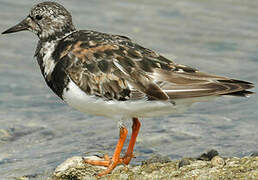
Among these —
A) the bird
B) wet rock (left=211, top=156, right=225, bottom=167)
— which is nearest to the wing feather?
the bird

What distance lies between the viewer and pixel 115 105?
524 centimetres

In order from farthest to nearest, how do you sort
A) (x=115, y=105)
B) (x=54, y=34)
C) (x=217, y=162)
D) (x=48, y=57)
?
(x=54, y=34)
(x=48, y=57)
(x=115, y=105)
(x=217, y=162)

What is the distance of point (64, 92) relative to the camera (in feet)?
17.5

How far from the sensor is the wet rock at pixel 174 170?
4.68 meters

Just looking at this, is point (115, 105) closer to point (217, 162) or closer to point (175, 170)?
point (175, 170)

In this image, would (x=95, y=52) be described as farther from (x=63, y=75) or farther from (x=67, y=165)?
(x=67, y=165)

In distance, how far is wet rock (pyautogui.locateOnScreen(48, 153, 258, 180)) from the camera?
4676 mm

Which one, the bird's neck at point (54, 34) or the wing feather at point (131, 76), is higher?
the bird's neck at point (54, 34)

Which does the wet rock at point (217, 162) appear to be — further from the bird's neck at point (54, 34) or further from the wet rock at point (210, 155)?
the bird's neck at point (54, 34)

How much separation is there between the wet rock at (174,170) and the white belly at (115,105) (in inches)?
20.6

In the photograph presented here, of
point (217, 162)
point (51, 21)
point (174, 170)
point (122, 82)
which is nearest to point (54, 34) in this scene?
point (51, 21)

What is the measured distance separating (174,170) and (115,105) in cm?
83

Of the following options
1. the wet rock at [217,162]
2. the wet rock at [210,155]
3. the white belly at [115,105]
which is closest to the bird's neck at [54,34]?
→ the white belly at [115,105]

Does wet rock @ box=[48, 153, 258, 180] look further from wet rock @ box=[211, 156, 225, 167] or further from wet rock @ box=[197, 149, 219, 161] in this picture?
wet rock @ box=[197, 149, 219, 161]
